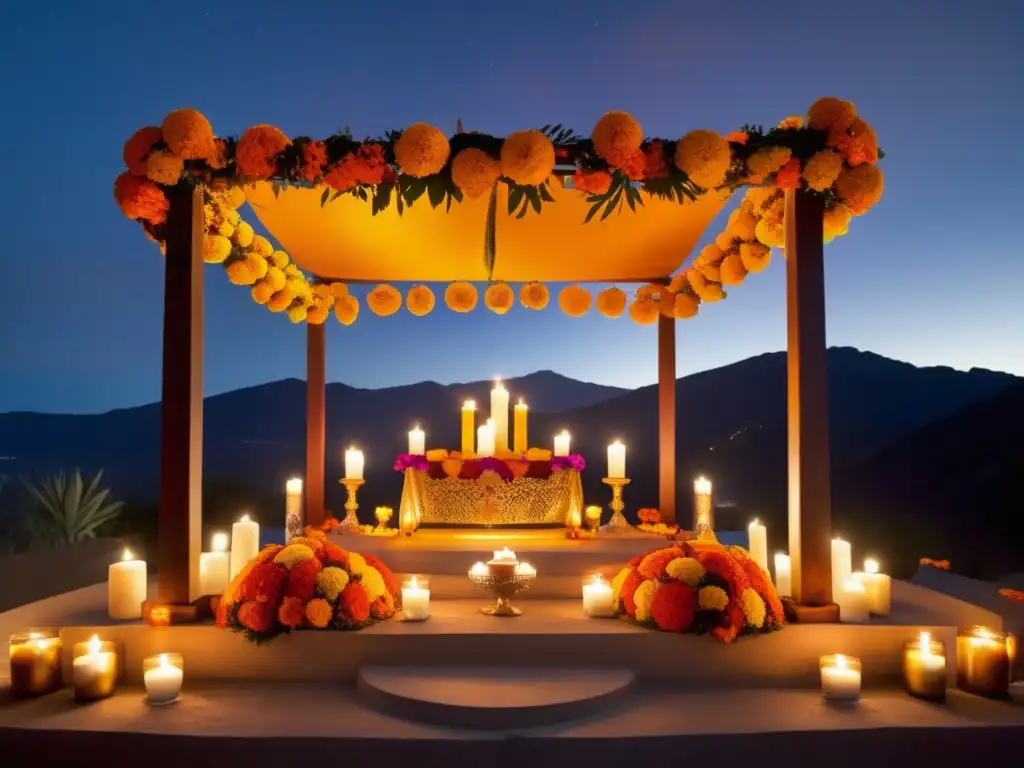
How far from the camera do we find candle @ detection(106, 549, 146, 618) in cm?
405

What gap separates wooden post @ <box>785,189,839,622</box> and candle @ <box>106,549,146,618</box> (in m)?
3.42

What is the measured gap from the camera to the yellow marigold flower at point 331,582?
392cm

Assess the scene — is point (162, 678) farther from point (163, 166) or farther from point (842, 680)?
point (842, 680)

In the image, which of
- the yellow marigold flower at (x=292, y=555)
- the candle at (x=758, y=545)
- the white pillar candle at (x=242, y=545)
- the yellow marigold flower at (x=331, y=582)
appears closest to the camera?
the yellow marigold flower at (x=331, y=582)

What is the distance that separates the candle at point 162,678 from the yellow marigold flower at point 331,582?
0.71m

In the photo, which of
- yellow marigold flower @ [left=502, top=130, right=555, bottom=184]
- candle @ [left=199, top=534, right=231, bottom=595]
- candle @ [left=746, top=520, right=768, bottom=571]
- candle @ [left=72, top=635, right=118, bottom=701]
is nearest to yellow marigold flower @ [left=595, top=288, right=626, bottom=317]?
candle @ [left=746, top=520, right=768, bottom=571]

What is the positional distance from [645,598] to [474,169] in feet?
7.75

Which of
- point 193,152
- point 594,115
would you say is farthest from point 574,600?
point 594,115

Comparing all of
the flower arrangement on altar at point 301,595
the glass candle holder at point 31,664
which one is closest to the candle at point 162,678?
the flower arrangement on altar at point 301,595

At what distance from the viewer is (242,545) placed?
183 inches

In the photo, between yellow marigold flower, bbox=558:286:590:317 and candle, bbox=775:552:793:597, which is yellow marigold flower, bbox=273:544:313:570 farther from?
yellow marigold flower, bbox=558:286:590:317

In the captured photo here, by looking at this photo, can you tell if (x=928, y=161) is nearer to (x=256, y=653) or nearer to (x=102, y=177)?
(x=256, y=653)

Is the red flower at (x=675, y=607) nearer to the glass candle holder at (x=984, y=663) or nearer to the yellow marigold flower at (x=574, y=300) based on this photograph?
the glass candle holder at (x=984, y=663)

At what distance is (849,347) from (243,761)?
1709 centimetres
